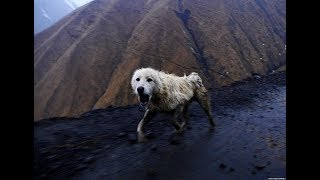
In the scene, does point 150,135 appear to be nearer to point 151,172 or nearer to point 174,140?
point 174,140

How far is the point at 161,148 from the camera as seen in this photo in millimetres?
6961

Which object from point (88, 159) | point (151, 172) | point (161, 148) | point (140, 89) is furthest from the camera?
point (161, 148)

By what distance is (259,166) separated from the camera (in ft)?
19.3

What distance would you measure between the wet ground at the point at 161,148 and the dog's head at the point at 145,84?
3.53 ft

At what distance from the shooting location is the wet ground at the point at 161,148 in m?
5.70

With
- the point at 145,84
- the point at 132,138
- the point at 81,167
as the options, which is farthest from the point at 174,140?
the point at 81,167

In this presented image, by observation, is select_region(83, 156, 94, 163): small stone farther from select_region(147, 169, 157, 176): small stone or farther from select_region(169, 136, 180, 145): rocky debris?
select_region(169, 136, 180, 145): rocky debris

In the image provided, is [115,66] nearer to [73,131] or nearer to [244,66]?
[244,66]

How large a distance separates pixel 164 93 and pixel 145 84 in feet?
2.95

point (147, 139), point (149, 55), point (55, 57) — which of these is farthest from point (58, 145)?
point (55, 57)

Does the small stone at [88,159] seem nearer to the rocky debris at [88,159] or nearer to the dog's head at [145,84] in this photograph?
the rocky debris at [88,159]

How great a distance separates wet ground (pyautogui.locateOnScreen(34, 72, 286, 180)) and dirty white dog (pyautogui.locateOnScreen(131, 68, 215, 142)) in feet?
1.80

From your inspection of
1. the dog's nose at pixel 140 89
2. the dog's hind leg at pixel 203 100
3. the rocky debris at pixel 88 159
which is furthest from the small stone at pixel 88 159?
the dog's hind leg at pixel 203 100

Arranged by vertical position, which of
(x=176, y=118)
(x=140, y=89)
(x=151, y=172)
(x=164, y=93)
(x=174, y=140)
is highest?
(x=140, y=89)
